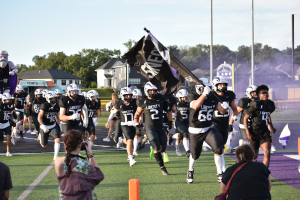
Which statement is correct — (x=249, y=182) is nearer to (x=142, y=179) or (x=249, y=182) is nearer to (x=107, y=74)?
(x=142, y=179)

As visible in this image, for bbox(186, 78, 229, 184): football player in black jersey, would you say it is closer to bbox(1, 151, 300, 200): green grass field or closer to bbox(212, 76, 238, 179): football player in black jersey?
bbox(212, 76, 238, 179): football player in black jersey

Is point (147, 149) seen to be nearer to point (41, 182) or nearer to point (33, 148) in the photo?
point (33, 148)

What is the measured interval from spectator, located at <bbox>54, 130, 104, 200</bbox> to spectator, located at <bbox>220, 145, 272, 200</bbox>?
143 cm

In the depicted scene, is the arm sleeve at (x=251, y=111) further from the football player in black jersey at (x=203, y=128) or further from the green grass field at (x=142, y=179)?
the green grass field at (x=142, y=179)

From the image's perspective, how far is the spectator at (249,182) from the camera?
3.62 meters

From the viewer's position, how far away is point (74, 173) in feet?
11.2

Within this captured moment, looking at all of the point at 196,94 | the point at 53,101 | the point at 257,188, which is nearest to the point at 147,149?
the point at 53,101

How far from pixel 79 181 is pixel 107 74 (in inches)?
3514

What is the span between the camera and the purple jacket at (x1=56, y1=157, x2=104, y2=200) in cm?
340

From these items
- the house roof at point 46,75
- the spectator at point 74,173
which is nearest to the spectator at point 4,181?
the spectator at point 74,173

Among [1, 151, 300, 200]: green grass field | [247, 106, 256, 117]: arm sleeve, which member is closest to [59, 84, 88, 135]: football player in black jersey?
[1, 151, 300, 200]: green grass field

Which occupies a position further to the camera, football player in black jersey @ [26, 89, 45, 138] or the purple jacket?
football player in black jersey @ [26, 89, 45, 138]

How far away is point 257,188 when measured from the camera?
363 cm

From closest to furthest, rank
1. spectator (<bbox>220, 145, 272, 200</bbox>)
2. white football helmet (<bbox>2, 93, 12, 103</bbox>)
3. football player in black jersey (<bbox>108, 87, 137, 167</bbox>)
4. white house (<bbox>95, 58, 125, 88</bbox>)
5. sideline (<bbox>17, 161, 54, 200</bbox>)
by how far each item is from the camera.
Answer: spectator (<bbox>220, 145, 272, 200</bbox>) → sideline (<bbox>17, 161, 54, 200</bbox>) → football player in black jersey (<bbox>108, 87, 137, 167</bbox>) → white football helmet (<bbox>2, 93, 12, 103</bbox>) → white house (<bbox>95, 58, 125, 88</bbox>)
